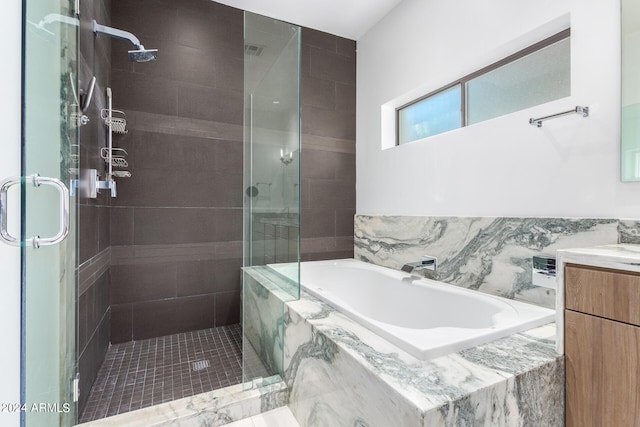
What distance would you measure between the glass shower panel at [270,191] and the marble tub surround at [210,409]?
0.30 ft

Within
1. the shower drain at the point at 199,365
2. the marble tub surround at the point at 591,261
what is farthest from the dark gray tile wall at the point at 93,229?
the marble tub surround at the point at 591,261

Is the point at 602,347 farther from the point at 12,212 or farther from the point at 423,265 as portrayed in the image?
the point at 12,212

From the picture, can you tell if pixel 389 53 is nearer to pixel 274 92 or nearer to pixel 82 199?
pixel 274 92

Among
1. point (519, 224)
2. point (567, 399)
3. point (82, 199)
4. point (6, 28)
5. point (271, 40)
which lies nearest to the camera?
point (6, 28)

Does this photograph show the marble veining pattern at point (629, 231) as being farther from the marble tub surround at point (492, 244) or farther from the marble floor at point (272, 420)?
the marble floor at point (272, 420)

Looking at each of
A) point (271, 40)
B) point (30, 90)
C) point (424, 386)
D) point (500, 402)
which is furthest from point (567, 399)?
point (271, 40)

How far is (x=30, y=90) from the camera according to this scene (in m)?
0.88

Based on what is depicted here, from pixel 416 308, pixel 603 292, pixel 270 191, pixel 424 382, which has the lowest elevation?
pixel 416 308

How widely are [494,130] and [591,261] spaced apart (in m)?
1.07

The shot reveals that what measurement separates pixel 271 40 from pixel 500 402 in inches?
80.8

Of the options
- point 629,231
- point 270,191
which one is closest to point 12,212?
point 270,191

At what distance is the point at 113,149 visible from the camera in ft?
6.97

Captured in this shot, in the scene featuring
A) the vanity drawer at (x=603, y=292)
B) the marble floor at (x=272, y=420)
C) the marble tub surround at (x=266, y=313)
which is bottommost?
the marble floor at (x=272, y=420)

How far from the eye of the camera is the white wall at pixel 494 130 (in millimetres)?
1381
